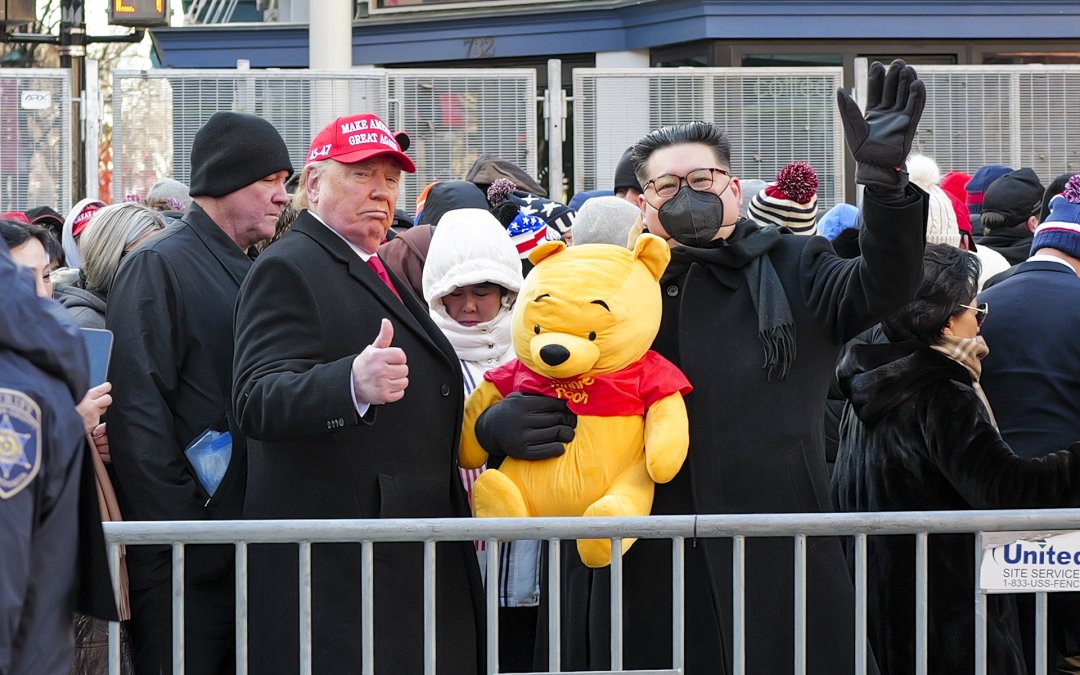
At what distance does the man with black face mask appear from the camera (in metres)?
3.87

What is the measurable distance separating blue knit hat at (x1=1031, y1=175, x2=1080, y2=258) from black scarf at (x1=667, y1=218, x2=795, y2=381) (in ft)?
4.35

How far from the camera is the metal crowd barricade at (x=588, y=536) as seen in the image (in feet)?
11.4

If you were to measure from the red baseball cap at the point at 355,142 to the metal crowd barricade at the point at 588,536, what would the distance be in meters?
1.03

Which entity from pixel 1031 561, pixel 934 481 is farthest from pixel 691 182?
pixel 1031 561

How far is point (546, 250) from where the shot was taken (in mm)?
4020

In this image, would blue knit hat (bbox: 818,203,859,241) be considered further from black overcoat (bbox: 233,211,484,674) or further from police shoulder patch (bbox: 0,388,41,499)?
police shoulder patch (bbox: 0,388,41,499)

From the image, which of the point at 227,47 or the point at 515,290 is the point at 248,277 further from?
the point at 227,47

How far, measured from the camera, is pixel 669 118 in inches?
457

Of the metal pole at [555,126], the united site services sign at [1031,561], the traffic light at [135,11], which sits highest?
the traffic light at [135,11]

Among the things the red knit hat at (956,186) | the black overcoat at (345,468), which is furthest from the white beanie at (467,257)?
the red knit hat at (956,186)

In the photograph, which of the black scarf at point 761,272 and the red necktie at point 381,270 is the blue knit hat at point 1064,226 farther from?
the red necktie at point 381,270

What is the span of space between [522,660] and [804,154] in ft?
26.1

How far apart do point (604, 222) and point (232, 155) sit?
116 centimetres

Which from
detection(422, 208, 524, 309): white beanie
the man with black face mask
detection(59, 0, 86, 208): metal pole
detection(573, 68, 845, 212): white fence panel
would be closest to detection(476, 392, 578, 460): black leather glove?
the man with black face mask
